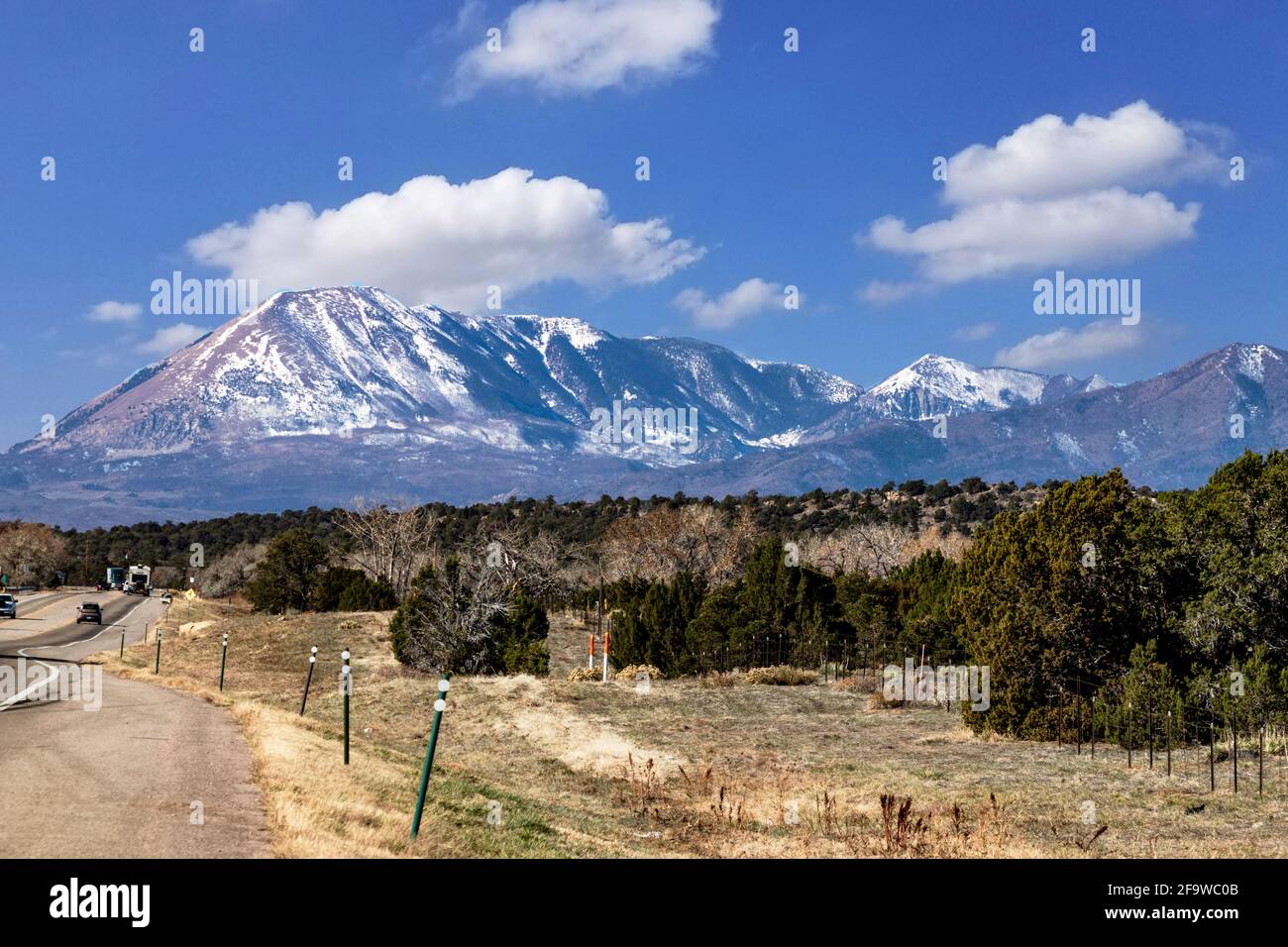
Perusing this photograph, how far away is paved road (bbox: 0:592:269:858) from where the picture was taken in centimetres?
910

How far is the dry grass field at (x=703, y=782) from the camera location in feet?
43.1

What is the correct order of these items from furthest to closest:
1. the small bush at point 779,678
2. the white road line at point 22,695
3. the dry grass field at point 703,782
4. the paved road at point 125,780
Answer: the small bush at point 779,678 < the white road line at point 22,695 < the dry grass field at point 703,782 < the paved road at point 125,780

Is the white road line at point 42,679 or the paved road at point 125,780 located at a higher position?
the paved road at point 125,780

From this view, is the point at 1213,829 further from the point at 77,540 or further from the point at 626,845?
the point at 77,540

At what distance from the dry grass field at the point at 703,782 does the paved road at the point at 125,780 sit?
0.48m

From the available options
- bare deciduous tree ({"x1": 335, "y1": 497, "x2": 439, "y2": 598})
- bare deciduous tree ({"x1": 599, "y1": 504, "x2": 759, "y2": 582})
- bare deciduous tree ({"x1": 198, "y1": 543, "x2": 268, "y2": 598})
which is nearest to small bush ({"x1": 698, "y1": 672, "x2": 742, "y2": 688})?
bare deciduous tree ({"x1": 599, "y1": 504, "x2": 759, "y2": 582})

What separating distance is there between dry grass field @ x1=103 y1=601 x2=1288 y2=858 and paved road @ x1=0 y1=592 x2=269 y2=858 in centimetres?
48

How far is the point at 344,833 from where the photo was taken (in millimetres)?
10250

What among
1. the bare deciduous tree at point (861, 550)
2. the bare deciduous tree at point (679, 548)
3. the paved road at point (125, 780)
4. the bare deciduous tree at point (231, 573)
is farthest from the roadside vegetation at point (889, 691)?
the bare deciduous tree at point (231, 573)

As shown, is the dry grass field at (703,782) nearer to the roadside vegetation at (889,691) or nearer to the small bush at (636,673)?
the roadside vegetation at (889,691)

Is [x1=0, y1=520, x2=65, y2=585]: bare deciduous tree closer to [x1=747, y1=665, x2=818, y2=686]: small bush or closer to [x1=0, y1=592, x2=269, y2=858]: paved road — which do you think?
[x1=747, y1=665, x2=818, y2=686]: small bush

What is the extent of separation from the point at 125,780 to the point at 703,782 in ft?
38.5

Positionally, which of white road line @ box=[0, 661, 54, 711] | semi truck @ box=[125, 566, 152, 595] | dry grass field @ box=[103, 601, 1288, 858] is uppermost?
white road line @ box=[0, 661, 54, 711]
